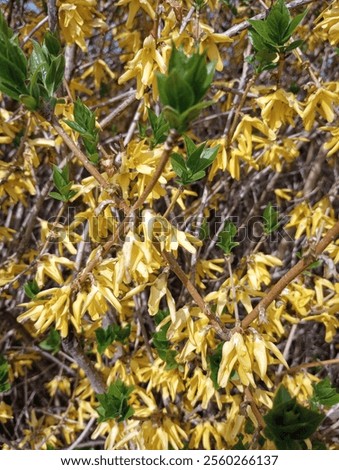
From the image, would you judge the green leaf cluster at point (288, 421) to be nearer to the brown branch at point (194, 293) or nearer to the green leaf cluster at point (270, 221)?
the brown branch at point (194, 293)

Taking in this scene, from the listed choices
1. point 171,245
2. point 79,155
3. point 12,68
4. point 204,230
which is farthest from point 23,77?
point 204,230

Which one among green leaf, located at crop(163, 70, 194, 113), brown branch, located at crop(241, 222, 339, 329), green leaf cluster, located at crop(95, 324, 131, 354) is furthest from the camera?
green leaf cluster, located at crop(95, 324, 131, 354)

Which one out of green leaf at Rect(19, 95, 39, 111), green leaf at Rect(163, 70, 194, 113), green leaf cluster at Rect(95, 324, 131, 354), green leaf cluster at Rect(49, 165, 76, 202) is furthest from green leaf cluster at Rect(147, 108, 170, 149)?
green leaf cluster at Rect(95, 324, 131, 354)

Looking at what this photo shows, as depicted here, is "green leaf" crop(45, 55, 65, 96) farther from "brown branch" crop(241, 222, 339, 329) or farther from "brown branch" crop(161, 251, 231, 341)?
"brown branch" crop(241, 222, 339, 329)

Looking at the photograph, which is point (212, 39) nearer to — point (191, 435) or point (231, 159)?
point (231, 159)
